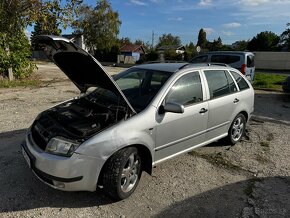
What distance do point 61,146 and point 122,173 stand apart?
2.58ft

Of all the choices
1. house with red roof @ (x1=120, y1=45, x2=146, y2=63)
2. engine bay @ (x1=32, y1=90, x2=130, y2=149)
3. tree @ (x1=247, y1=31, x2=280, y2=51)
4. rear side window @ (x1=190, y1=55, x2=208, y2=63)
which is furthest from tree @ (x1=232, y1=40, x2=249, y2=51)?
engine bay @ (x1=32, y1=90, x2=130, y2=149)

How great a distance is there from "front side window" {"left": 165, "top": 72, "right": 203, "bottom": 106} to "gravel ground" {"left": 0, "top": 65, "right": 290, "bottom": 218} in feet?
3.57

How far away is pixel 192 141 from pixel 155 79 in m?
1.10

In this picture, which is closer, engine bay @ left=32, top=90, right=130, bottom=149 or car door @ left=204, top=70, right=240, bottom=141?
engine bay @ left=32, top=90, right=130, bottom=149

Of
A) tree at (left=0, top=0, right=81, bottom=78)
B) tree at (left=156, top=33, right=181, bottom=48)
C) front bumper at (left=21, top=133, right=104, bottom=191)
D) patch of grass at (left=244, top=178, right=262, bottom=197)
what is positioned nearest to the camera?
front bumper at (left=21, top=133, right=104, bottom=191)

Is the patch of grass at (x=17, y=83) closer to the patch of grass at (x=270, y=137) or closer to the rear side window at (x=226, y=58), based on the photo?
the rear side window at (x=226, y=58)

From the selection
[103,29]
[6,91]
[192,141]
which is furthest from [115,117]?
[103,29]

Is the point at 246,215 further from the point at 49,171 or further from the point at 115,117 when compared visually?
the point at 49,171

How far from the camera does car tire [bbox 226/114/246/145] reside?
18.0 ft

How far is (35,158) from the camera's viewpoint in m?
3.32

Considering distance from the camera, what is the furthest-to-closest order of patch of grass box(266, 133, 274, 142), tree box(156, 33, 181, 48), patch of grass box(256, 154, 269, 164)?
tree box(156, 33, 181, 48) < patch of grass box(266, 133, 274, 142) < patch of grass box(256, 154, 269, 164)

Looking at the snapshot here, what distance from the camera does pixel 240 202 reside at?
3.69m

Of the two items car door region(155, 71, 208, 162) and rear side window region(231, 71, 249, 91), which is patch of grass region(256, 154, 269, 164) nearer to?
car door region(155, 71, 208, 162)

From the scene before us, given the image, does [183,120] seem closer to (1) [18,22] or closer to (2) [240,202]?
(2) [240,202]
